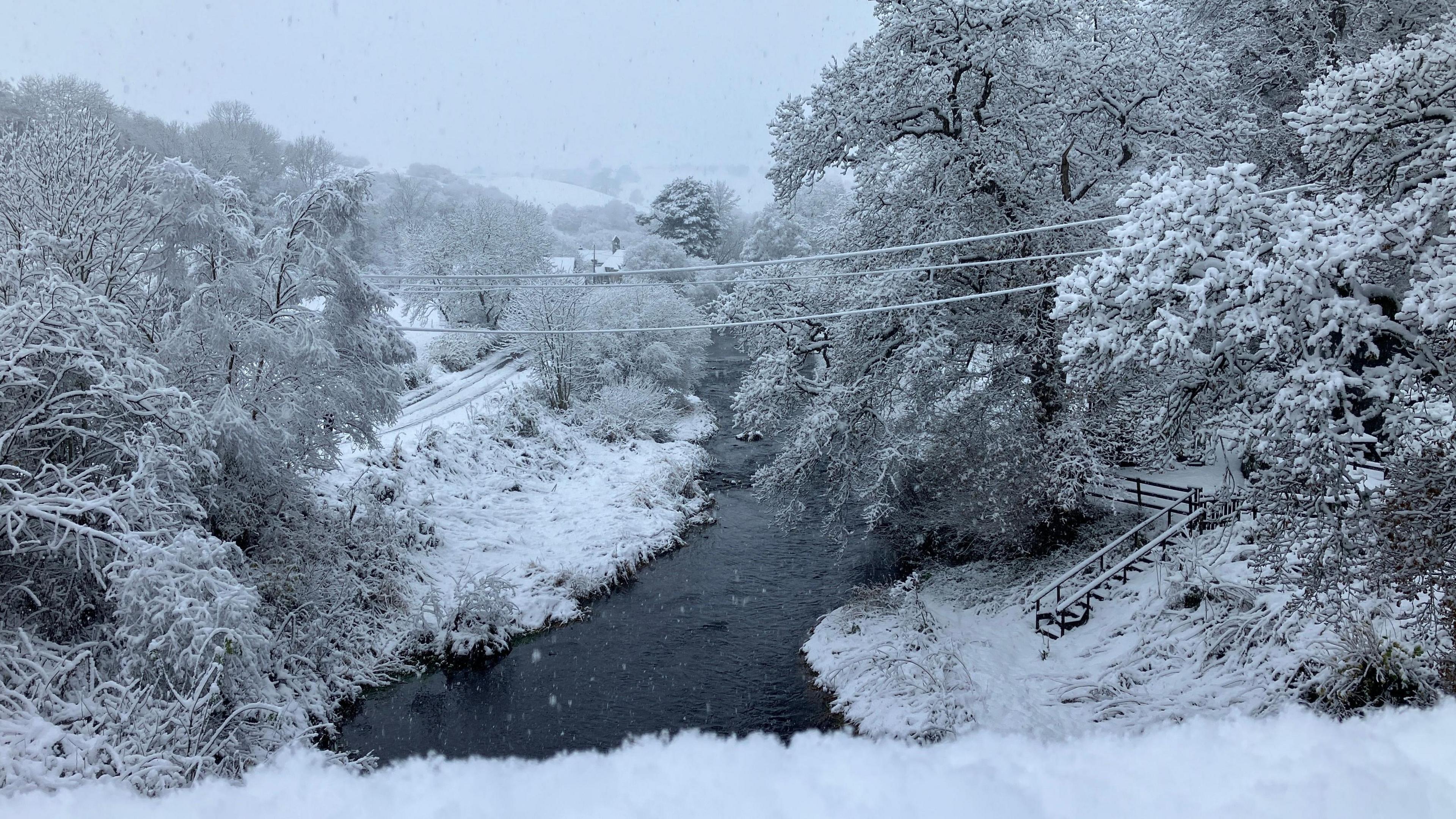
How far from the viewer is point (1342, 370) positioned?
7102mm

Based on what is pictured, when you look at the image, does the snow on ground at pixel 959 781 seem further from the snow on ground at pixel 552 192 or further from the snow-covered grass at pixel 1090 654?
the snow on ground at pixel 552 192

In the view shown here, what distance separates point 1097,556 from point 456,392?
24.7m

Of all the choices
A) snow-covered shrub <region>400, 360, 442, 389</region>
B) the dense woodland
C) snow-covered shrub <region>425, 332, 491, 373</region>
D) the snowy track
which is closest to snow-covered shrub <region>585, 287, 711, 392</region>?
the snowy track

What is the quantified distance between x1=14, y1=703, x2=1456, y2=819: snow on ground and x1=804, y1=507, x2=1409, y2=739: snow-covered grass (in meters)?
4.70

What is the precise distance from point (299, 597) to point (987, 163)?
1355 centimetres

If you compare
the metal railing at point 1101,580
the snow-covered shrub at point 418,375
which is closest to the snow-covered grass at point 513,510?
the snow-covered shrub at point 418,375

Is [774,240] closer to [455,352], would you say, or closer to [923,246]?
[455,352]

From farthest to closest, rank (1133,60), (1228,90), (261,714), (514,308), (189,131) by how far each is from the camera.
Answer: (189,131)
(514,308)
(1228,90)
(1133,60)
(261,714)

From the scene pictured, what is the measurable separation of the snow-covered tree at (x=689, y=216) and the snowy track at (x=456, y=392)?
25.1 metres

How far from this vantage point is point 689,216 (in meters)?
60.0

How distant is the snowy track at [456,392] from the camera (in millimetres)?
26062

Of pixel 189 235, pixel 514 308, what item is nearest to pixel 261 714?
pixel 189 235

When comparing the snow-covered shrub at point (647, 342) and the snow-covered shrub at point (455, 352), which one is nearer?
the snow-covered shrub at point (647, 342)

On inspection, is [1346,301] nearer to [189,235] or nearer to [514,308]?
[189,235]
